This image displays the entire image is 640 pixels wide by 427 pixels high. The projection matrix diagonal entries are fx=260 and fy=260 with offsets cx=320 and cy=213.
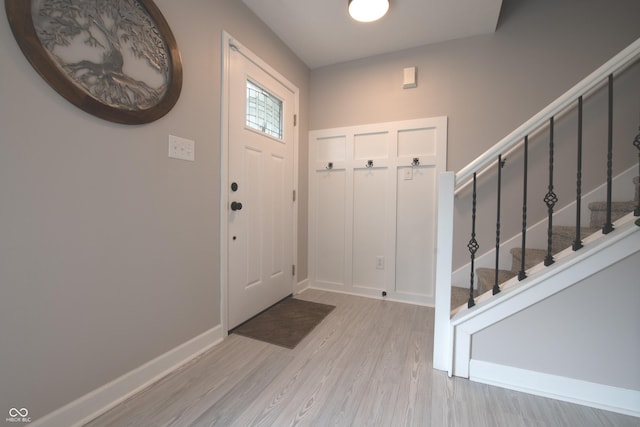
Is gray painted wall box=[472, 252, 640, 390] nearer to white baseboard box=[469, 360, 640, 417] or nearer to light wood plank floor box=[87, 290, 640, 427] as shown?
white baseboard box=[469, 360, 640, 417]

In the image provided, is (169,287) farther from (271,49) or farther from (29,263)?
(271,49)

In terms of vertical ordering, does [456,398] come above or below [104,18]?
below

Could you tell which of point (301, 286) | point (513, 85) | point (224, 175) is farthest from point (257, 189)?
point (513, 85)

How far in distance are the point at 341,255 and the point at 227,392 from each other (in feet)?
5.60

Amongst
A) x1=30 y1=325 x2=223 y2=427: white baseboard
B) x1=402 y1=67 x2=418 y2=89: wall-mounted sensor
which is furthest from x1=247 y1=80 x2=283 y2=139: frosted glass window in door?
x1=30 y1=325 x2=223 y2=427: white baseboard

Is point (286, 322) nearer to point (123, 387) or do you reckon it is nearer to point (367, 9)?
point (123, 387)

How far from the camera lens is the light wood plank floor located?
114cm

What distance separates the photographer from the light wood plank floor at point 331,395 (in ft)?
3.74

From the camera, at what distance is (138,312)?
133cm

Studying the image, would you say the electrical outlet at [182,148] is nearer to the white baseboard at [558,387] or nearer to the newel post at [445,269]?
the newel post at [445,269]

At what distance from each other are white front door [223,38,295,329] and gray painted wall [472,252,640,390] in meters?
1.66

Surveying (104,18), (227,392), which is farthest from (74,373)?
(104,18)

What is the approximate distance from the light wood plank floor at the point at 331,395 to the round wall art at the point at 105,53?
1364mm

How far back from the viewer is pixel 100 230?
1.18 m
